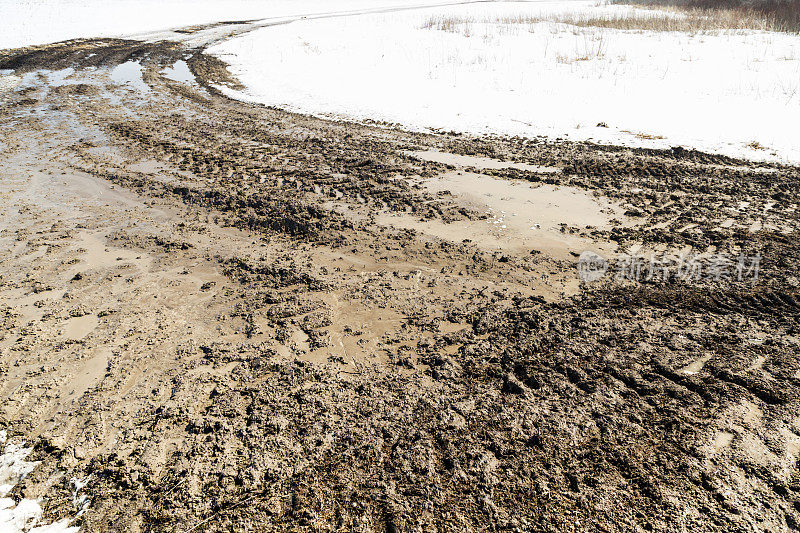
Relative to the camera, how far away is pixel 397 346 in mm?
3873

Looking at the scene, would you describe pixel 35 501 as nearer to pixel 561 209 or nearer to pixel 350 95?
pixel 561 209

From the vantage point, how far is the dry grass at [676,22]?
20.4 m

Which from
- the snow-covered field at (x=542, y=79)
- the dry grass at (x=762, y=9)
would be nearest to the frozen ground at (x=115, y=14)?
the snow-covered field at (x=542, y=79)

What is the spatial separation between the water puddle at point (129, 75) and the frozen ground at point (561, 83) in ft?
10.1

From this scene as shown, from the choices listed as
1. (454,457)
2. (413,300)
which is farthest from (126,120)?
(454,457)

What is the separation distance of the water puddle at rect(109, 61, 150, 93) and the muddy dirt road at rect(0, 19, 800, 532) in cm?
752

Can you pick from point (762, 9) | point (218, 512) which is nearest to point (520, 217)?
point (218, 512)

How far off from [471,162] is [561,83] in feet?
26.1

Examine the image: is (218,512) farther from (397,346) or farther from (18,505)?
(397,346)

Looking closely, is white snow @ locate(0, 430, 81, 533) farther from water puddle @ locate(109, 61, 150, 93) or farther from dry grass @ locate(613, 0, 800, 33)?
dry grass @ locate(613, 0, 800, 33)

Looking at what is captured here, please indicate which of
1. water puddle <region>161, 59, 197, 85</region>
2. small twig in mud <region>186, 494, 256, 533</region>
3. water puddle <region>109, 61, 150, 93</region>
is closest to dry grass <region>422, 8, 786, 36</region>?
water puddle <region>161, 59, 197, 85</region>

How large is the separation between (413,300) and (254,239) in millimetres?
2336

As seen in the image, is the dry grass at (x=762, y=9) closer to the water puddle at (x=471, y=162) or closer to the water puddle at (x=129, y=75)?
the water puddle at (x=471, y=162)

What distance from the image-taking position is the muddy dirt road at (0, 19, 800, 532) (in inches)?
104
